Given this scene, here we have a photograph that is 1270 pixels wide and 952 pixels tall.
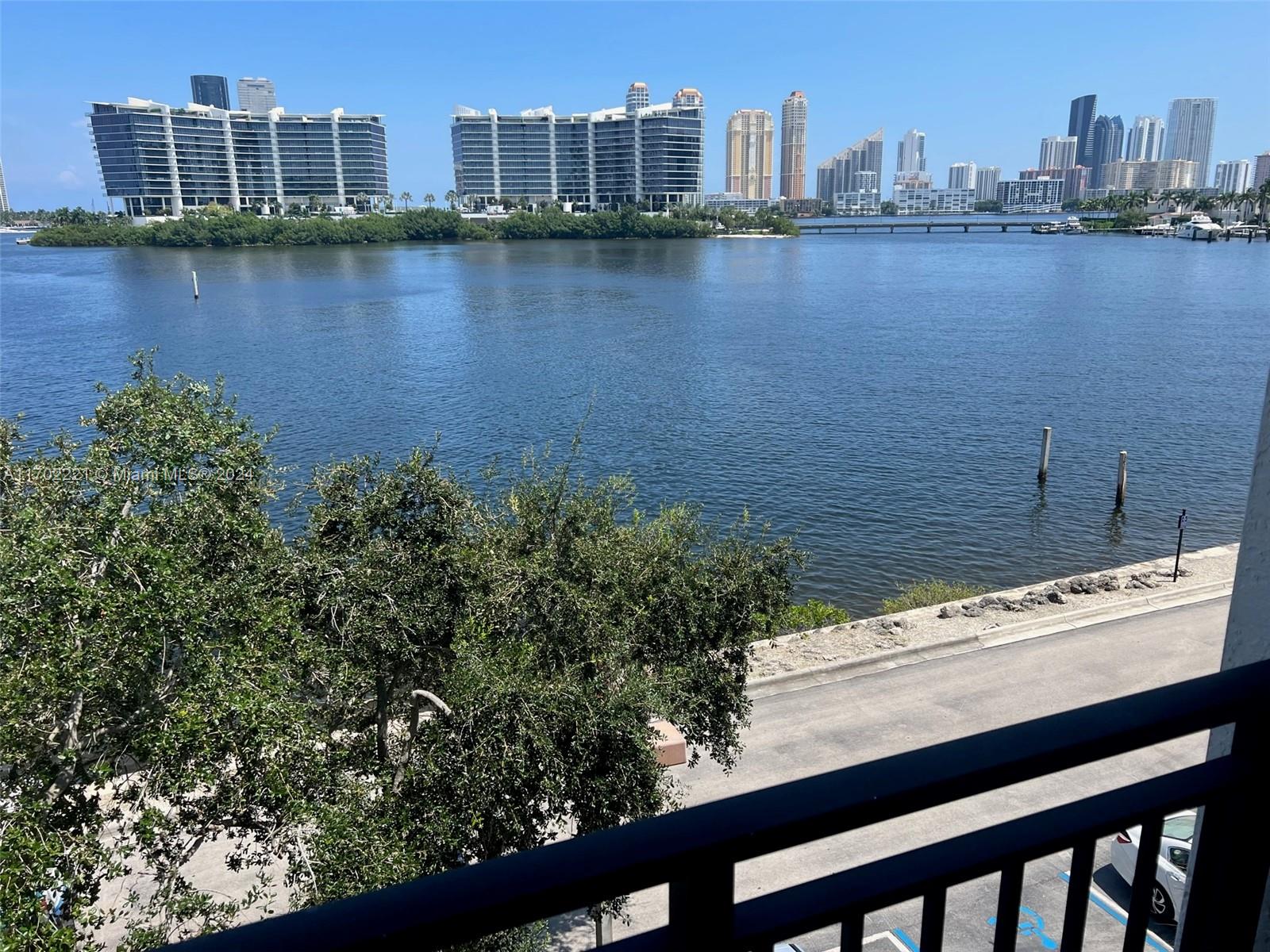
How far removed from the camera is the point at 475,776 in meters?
7.21

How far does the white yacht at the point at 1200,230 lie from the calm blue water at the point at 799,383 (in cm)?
5036

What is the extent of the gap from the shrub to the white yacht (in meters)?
128

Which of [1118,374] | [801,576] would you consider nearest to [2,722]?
[801,576]

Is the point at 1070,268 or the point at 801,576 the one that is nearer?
the point at 801,576

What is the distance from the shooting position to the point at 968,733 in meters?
13.3

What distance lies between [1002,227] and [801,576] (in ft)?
563

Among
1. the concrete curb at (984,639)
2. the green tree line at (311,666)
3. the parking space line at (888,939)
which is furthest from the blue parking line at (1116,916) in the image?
the concrete curb at (984,639)

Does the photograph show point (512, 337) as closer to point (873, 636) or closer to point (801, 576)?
point (801, 576)

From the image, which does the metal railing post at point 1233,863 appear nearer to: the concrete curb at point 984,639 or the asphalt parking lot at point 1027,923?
the asphalt parking lot at point 1027,923

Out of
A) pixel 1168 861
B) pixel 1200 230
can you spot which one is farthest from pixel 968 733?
pixel 1200 230

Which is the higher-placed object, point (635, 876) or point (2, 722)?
point (635, 876)

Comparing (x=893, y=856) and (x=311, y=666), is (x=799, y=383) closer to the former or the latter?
(x=311, y=666)

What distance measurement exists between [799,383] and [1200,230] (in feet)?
375

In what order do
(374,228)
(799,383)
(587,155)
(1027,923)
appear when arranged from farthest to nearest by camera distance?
(587,155)
(374,228)
(799,383)
(1027,923)
